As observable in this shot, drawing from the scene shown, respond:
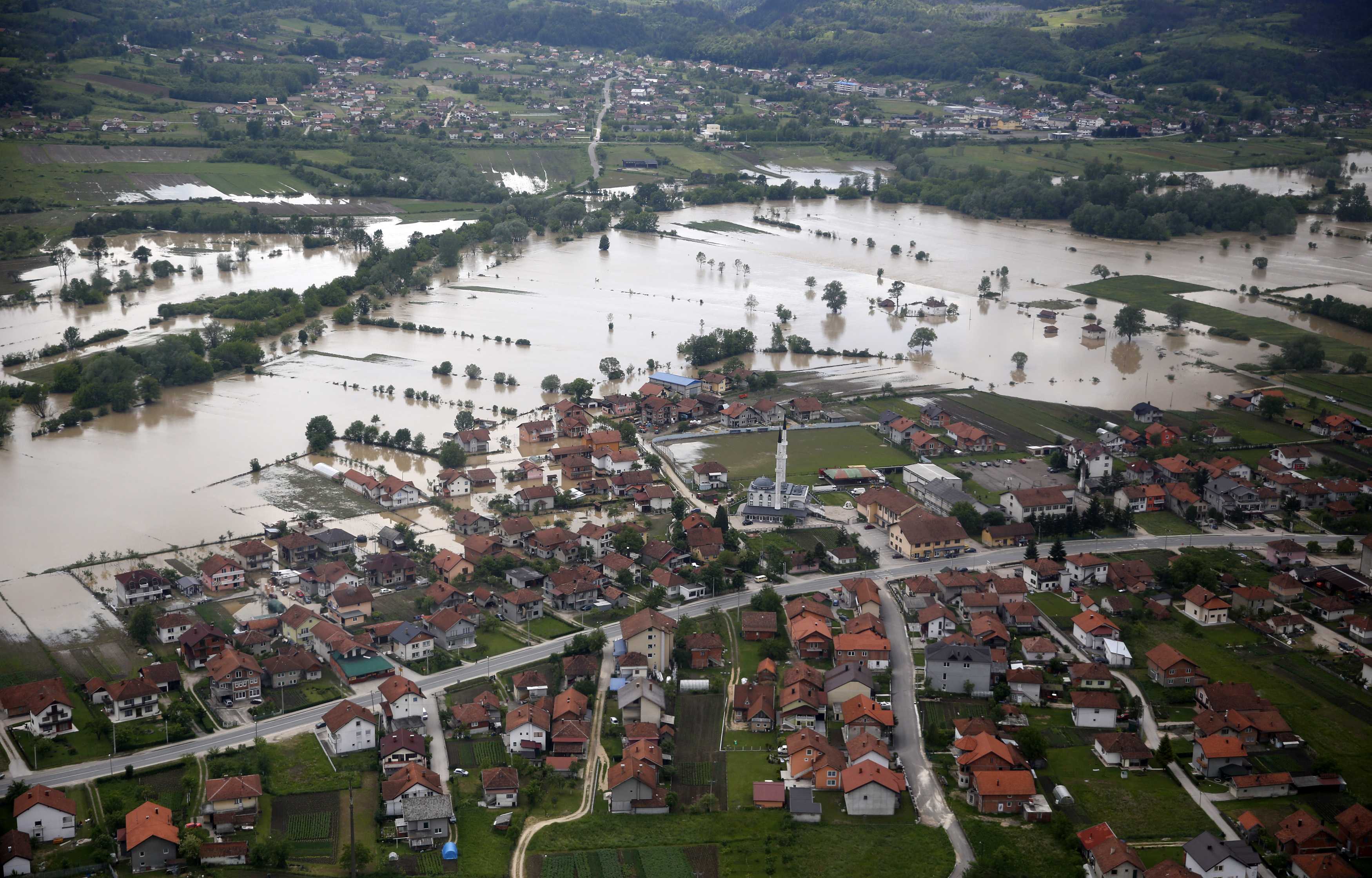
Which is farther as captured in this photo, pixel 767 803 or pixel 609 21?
pixel 609 21

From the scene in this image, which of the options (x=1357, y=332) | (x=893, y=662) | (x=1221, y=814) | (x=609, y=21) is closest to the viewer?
(x=1221, y=814)

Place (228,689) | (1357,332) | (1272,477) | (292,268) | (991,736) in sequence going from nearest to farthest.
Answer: (991,736)
(228,689)
(1272,477)
(1357,332)
(292,268)

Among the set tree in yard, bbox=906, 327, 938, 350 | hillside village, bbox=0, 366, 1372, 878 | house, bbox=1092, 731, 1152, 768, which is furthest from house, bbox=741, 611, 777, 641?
tree in yard, bbox=906, 327, 938, 350

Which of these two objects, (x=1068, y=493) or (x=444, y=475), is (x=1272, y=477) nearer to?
(x=1068, y=493)

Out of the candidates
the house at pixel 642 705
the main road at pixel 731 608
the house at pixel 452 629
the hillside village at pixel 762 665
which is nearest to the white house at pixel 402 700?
the hillside village at pixel 762 665

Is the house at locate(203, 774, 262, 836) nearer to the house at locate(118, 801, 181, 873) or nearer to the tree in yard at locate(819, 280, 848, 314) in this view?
the house at locate(118, 801, 181, 873)

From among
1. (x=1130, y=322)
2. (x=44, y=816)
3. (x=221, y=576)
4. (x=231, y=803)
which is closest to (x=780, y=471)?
(x=221, y=576)

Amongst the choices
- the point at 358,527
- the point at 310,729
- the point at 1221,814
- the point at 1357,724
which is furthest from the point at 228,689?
the point at 1357,724
